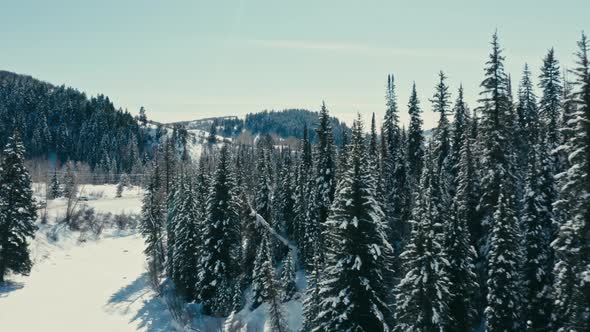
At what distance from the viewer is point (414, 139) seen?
64375 mm

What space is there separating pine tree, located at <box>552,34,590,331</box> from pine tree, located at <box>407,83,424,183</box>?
40211 millimetres

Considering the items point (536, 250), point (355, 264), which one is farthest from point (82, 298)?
point (536, 250)

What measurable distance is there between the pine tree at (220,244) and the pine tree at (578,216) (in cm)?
3577

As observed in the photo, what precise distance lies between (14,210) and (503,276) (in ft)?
172

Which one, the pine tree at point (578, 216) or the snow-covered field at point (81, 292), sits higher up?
the pine tree at point (578, 216)

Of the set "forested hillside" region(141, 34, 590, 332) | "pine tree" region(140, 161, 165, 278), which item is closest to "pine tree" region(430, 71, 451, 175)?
"forested hillside" region(141, 34, 590, 332)

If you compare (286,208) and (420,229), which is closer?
(420,229)

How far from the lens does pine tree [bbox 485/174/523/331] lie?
31.2 m

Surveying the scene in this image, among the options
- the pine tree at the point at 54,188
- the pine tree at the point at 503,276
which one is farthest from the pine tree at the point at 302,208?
the pine tree at the point at 54,188

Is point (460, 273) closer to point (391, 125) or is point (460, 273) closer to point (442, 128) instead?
point (442, 128)

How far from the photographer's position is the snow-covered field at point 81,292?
45906 mm

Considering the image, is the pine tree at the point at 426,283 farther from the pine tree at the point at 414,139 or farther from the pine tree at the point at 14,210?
the pine tree at the point at 14,210

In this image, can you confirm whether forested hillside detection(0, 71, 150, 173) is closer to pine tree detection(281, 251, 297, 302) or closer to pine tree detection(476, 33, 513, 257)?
pine tree detection(281, 251, 297, 302)

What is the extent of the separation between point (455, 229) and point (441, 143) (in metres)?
19.8
